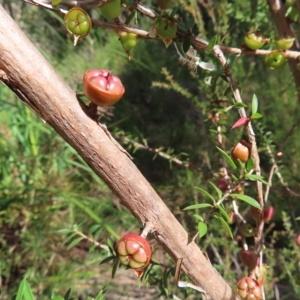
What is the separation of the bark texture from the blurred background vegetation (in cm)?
66

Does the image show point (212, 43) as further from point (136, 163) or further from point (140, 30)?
point (136, 163)

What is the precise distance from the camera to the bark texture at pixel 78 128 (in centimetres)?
30

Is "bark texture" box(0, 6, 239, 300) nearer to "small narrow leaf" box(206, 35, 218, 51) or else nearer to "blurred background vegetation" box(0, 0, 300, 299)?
"small narrow leaf" box(206, 35, 218, 51)

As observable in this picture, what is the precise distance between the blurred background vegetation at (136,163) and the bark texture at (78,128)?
0.66 m

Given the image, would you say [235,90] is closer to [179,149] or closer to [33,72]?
[33,72]

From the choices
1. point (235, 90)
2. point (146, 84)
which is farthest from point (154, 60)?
point (235, 90)

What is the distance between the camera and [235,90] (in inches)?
19.1

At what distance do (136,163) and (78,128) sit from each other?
1.41 metres

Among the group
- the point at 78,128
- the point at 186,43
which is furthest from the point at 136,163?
the point at 78,128

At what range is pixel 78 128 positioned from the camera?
1.06 ft

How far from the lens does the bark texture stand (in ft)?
0.99

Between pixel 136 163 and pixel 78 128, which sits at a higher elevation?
pixel 78 128

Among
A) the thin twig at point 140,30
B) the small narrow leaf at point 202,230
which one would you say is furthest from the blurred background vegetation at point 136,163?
the small narrow leaf at point 202,230

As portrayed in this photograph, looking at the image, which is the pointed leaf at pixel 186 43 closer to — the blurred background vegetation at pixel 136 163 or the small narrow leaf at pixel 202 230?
the small narrow leaf at pixel 202 230
